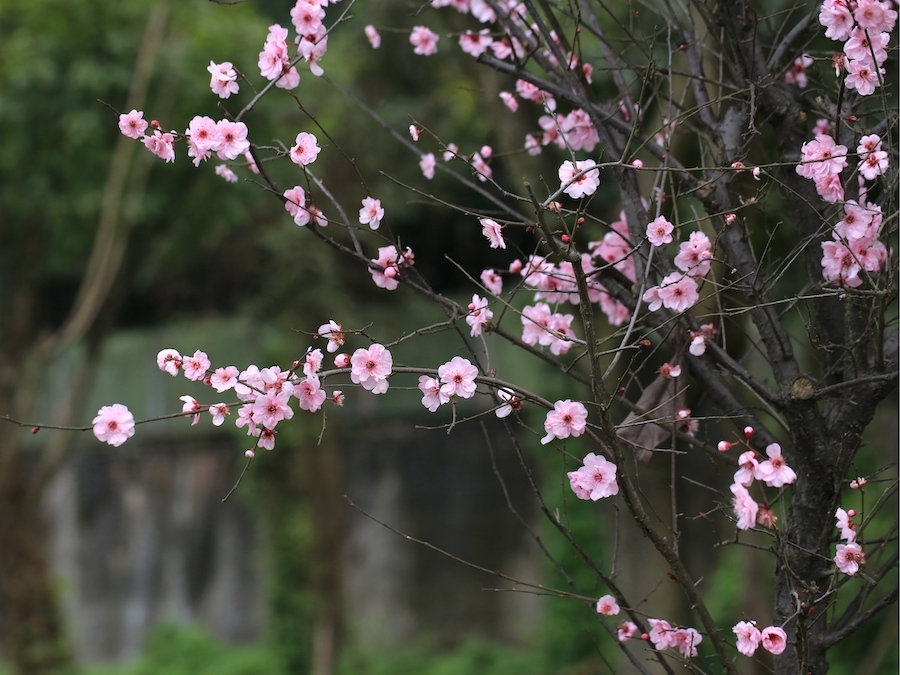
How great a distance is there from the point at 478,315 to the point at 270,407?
410 millimetres

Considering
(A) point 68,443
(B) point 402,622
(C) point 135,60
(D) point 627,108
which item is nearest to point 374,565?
(B) point 402,622

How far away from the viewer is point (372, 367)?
166 centimetres

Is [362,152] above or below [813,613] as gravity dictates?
above

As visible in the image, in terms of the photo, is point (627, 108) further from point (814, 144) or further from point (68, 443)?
point (68, 443)

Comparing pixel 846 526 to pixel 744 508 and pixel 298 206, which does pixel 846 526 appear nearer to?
pixel 744 508

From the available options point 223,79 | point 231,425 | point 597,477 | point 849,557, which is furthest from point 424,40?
point 231,425

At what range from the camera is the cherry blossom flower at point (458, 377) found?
5.27ft

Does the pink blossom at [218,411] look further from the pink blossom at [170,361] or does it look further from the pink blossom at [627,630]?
the pink blossom at [627,630]

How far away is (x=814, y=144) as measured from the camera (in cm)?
175

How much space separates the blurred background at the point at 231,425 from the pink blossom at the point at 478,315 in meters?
2.02

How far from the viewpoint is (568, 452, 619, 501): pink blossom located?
165 cm

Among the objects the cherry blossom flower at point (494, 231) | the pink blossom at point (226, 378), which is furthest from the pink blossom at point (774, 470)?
the pink blossom at point (226, 378)

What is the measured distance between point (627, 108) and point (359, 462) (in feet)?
21.9

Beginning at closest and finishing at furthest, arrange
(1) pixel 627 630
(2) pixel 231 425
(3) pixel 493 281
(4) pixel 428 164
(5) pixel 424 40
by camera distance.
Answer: (1) pixel 627 630 < (3) pixel 493 281 < (4) pixel 428 164 < (5) pixel 424 40 < (2) pixel 231 425
